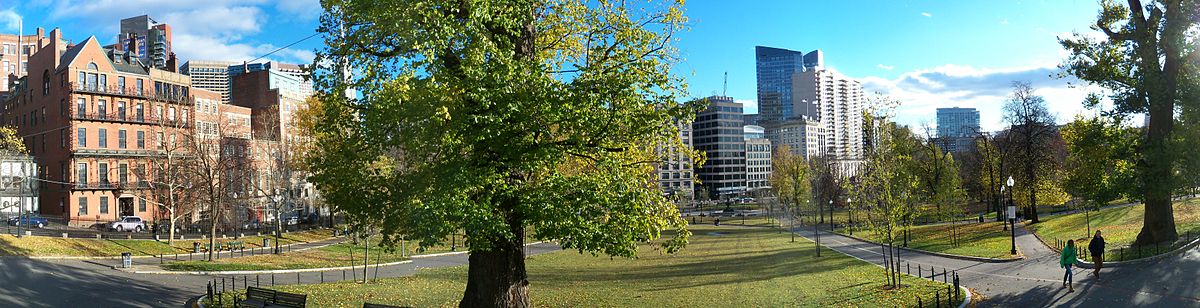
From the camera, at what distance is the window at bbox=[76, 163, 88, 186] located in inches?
2131

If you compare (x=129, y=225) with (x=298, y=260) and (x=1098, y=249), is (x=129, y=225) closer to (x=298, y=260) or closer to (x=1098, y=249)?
(x=298, y=260)

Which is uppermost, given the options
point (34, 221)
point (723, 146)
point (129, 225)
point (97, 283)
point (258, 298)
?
point (723, 146)

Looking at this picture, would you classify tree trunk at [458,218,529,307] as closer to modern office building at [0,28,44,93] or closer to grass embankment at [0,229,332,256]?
grass embankment at [0,229,332,256]

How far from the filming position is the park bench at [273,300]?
17.3m

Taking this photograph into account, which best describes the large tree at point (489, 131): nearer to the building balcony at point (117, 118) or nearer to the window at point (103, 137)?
the building balcony at point (117, 118)

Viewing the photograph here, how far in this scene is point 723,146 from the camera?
553 ft

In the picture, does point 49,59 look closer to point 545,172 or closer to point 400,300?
point 400,300

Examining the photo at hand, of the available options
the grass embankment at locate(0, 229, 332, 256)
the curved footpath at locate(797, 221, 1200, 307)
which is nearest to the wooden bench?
the curved footpath at locate(797, 221, 1200, 307)

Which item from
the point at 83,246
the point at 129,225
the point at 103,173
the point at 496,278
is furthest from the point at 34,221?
the point at 496,278

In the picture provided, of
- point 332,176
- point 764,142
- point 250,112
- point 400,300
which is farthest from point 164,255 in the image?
point 764,142

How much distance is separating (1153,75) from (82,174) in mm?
68486

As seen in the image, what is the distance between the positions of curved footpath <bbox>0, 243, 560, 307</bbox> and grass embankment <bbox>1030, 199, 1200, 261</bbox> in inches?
1177

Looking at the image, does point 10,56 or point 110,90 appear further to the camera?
point 10,56

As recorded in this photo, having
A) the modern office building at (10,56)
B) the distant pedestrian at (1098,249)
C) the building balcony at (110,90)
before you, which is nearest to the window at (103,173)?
the building balcony at (110,90)
